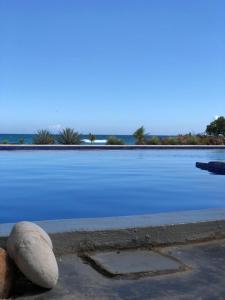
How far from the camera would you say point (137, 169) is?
503 inches

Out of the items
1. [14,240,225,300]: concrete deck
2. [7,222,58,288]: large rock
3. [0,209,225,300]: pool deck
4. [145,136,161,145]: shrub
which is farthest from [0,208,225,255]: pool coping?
[145,136,161,145]: shrub

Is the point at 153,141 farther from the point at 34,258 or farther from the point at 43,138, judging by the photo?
the point at 34,258

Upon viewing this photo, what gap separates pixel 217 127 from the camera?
3127 cm

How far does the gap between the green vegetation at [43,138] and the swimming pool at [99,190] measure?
9976mm

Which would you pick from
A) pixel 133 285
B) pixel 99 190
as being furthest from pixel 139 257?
pixel 99 190

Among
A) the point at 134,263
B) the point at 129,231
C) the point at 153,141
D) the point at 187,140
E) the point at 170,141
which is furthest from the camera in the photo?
the point at 187,140

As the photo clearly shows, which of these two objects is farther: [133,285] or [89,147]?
[89,147]

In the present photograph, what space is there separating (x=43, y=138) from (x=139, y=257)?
797 inches

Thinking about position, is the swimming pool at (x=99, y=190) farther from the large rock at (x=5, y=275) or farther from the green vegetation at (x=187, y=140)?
the green vegetation at (x=187, y=140)

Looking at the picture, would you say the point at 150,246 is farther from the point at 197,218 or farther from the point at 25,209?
the point at 25,209

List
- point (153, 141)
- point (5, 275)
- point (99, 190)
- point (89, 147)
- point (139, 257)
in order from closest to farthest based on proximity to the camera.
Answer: point (5, 275) < point (139, 257) < point (99, 190) < point (89, 147) < point (153, 141)

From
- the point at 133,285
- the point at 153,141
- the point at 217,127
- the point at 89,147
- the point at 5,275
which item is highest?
the point at 217,127

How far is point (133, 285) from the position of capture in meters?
3.06

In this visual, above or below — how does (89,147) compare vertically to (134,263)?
above
